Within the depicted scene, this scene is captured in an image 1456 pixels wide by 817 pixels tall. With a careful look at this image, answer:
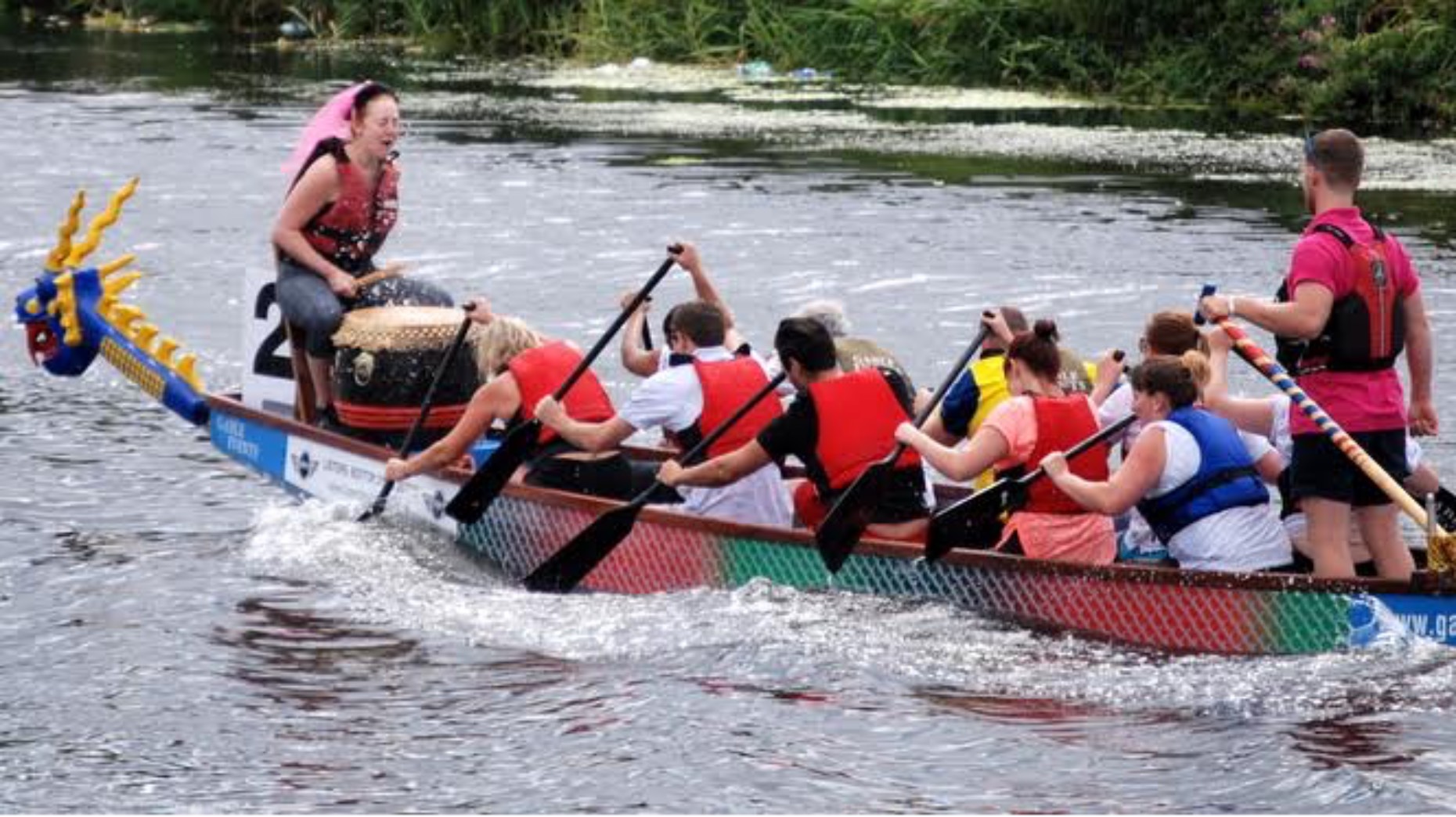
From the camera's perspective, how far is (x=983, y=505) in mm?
9547

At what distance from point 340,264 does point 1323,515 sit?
16.2 feet

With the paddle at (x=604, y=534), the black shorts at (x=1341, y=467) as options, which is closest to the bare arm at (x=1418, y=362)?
the black shorts at (x=1341, y=467)

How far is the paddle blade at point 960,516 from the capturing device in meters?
9.47

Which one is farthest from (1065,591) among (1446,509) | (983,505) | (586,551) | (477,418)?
(477,418)

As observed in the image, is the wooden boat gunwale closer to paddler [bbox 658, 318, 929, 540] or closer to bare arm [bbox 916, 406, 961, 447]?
paddler [bbox 658, 318, 929, 540]

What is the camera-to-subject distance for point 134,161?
83.9 ft

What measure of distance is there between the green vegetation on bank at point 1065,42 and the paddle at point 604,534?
57.3 ft

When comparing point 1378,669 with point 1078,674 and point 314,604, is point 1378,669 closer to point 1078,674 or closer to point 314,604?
point 1078,674

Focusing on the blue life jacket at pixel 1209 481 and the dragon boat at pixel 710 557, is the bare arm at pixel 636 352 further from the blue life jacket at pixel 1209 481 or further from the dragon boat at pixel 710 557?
the blue life jacket at pixel 1209 481

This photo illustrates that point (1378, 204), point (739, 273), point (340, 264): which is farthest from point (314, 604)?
point (1378, 204)

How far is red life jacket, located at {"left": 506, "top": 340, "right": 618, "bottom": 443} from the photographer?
10891 millimetres

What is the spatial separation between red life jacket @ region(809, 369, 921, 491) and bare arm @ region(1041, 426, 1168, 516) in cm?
88

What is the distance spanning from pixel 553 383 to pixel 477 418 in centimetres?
34

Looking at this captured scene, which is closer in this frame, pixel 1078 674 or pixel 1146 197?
pixel 1078 674
